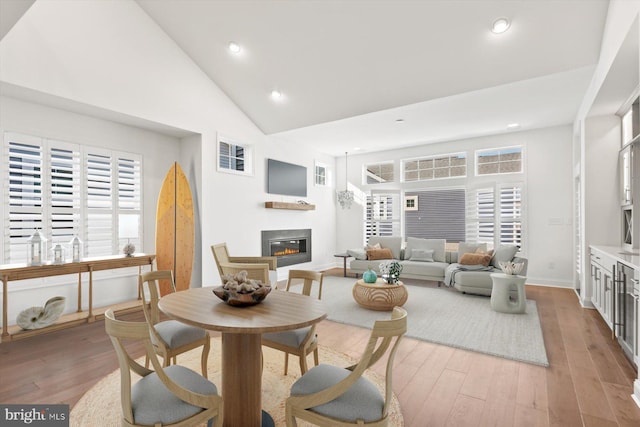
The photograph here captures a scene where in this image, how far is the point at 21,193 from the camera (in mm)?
3760

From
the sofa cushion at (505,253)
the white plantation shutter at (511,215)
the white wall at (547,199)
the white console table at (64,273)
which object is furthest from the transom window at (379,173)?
the white console table at (64,273)

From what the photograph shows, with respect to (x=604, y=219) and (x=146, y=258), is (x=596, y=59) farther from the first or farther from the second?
(x=146, y=258)

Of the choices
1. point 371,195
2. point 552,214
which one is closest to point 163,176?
point 371,195

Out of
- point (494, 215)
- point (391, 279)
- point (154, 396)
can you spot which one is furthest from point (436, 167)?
point (154, 396)

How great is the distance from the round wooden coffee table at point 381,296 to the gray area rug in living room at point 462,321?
101mm

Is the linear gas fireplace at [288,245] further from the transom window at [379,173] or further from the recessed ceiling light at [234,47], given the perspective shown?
the recessed ceiling light at [234,47]

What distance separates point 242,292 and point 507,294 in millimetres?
3873

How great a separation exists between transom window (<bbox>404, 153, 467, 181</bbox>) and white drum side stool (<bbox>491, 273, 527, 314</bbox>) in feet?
10.6

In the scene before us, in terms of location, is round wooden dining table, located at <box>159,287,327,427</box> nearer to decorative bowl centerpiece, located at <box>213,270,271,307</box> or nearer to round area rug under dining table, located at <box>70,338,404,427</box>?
decorative bowl centerpiece, located at <box>213,270,271,307</box>

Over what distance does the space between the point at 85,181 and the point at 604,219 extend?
6856mm

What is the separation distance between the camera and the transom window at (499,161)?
21.3ft

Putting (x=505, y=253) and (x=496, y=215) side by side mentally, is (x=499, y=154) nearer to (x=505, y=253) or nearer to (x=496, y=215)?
(x=496, y=215)

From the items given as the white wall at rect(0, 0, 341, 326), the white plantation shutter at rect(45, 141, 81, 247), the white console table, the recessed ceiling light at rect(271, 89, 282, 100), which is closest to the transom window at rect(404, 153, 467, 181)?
the white wall at rect(0, 0, 341, 326)

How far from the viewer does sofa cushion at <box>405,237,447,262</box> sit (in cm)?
646
